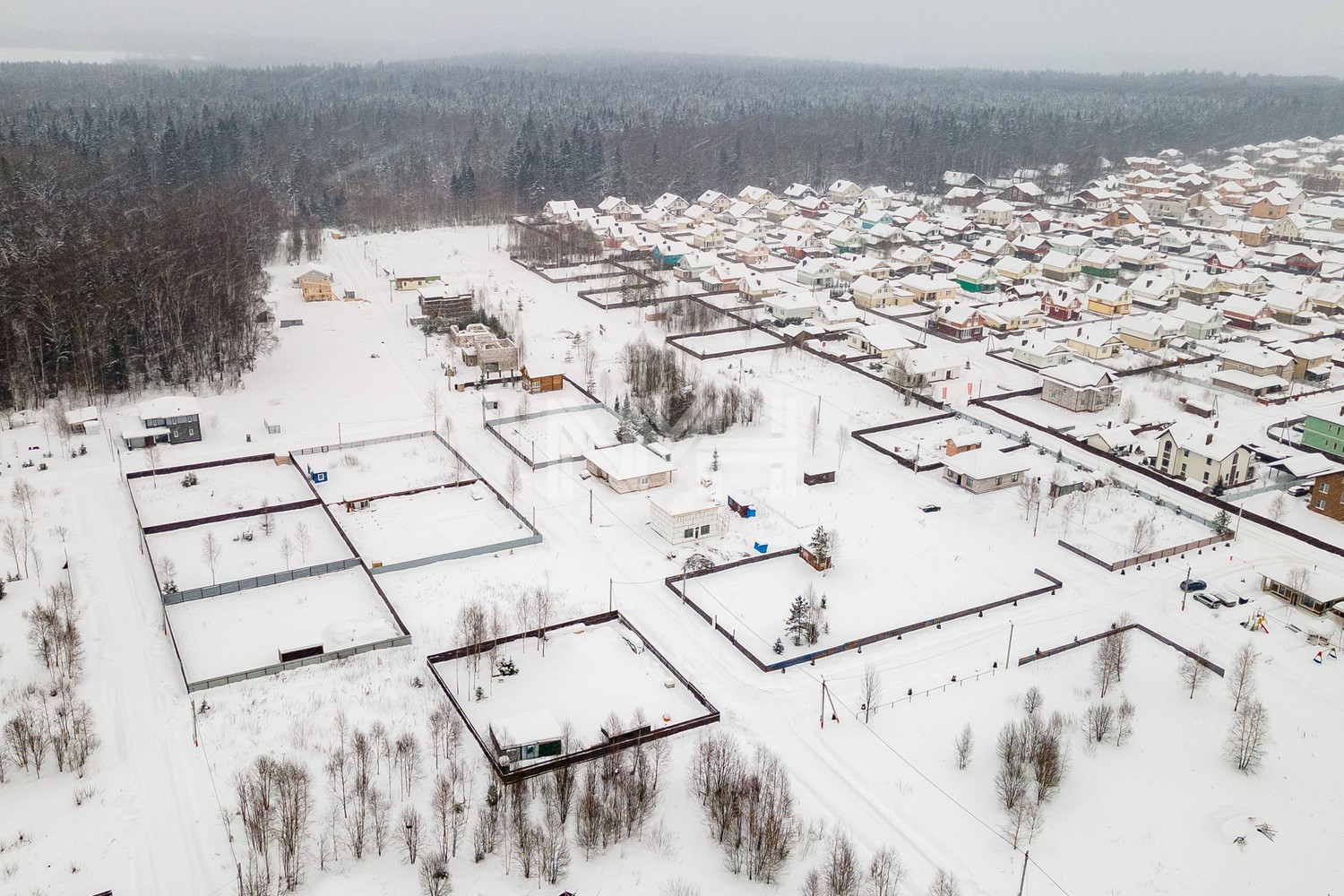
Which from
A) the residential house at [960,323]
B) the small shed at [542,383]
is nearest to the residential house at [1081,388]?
the residential house at [960,323]

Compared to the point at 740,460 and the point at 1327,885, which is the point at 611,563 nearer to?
the point at 740,460

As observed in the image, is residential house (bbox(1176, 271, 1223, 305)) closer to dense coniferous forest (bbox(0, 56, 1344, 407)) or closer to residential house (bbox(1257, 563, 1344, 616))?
residential house (bbox(1257, 563, 1344, 616))

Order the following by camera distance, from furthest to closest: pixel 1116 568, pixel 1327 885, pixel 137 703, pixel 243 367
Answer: pixel 243 367 → pixel 1116 568 → pixel 137 703 → pixel 1327 885

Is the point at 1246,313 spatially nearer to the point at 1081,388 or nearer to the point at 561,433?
the point at 1081,388

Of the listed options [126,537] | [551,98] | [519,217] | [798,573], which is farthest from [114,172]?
[551,98]

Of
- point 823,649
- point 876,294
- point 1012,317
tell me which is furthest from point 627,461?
point 876,294

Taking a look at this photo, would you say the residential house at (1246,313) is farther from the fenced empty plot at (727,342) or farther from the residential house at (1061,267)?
the fenced empty plot at (727,342)
